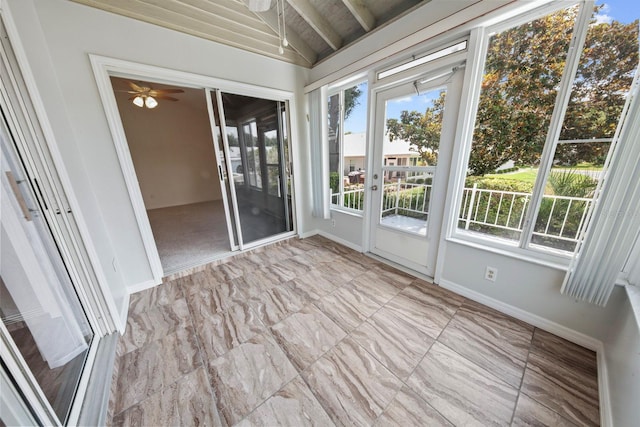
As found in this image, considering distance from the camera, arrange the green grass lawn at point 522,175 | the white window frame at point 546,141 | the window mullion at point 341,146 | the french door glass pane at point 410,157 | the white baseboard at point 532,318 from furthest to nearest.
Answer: the window mullion at point 341,146 → the french door glass pane at point 410,157 → the green grass lawn at point 522,175 → the white baseboard at point 532,318 → the white window frame at point 546,141

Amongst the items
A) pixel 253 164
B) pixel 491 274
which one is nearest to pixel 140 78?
pixel 253 164

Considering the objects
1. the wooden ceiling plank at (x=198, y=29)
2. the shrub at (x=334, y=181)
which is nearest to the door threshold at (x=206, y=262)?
the shrub at (x=334, y=181)

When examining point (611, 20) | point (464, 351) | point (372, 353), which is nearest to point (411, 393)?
point (372, 353)

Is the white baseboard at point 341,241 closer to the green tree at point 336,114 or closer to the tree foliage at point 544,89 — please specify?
the green tree at point 336,114

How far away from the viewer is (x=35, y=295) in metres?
1.04

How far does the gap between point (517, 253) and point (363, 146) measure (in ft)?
6.13

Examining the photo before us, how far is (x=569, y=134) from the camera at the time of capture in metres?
1.39

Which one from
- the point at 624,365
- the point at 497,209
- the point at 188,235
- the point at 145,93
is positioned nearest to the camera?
the point at 624,365

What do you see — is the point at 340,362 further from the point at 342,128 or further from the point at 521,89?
the point at 342,128

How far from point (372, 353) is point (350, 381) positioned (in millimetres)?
253

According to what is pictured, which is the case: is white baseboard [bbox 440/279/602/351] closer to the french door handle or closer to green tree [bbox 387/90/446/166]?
green tree [bbox 387/90/446/166]

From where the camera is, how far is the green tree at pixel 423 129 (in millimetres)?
1949

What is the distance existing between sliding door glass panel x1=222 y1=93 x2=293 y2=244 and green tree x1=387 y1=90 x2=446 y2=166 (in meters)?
1.63

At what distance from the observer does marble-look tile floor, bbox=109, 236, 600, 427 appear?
110 cm
